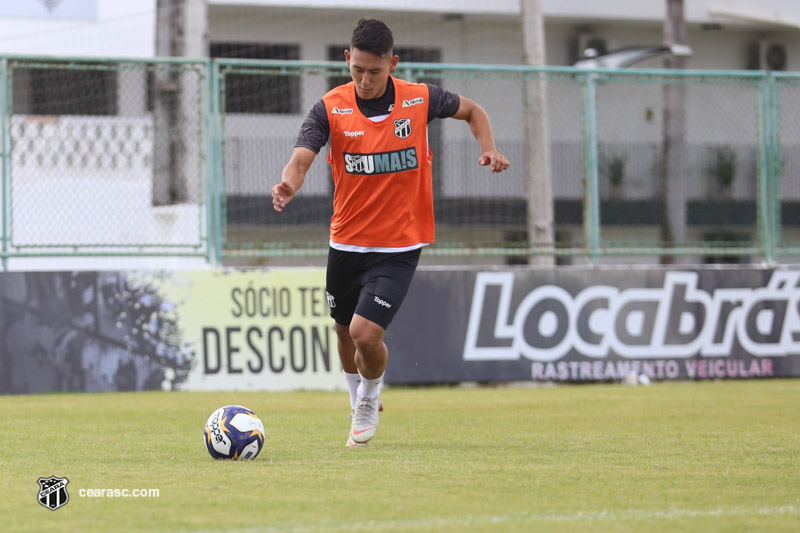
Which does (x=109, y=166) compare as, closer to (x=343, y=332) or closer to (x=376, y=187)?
(x=343, y=332)

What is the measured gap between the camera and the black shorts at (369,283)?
731 centimetres

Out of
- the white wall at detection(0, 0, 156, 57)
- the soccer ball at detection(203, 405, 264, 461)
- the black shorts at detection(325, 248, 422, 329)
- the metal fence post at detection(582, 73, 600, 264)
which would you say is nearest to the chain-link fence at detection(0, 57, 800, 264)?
the metal fence post at detection(582, 73, 600, 264)

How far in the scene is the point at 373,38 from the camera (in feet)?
22.7

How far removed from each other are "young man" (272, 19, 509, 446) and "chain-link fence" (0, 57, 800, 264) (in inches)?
206

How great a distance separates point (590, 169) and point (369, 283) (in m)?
6.89

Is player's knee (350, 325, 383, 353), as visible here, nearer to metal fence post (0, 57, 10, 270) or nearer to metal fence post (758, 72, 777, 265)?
metal fence post (0, 57, 10, 270)

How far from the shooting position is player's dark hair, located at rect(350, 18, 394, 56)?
6934mm

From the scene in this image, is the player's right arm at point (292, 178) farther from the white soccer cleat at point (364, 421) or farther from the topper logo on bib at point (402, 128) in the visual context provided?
the white soccer cleat at point (364, 421)

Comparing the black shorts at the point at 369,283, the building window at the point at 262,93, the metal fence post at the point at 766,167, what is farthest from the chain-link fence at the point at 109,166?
the metal fence post at the point at 766,167

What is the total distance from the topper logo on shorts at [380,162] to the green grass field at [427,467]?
168 centimetres

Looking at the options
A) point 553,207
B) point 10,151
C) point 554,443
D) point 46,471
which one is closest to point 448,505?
point 46,471

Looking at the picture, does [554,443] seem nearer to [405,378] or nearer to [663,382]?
[405,378]

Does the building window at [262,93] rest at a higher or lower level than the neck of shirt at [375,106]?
higher

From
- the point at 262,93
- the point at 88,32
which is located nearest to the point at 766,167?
the point at 262,93
